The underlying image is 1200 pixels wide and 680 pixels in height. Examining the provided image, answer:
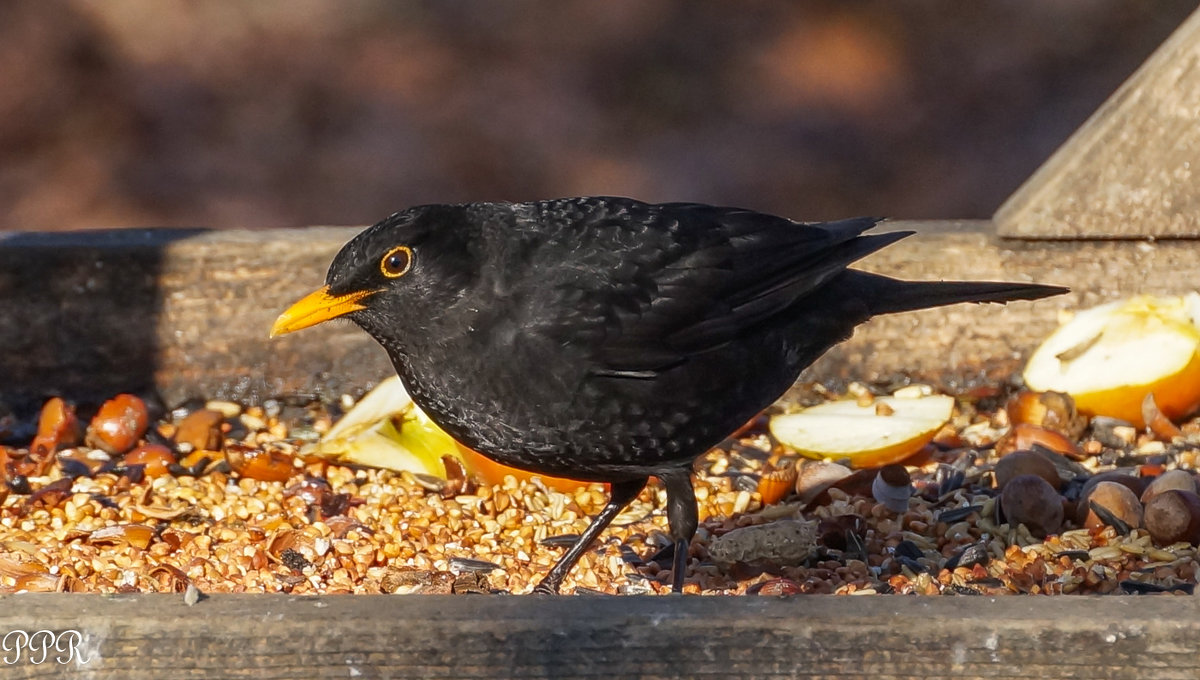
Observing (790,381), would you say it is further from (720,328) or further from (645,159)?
(645,159)

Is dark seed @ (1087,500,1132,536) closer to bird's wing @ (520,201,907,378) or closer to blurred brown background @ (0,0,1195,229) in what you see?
bird's wing @ (520,201,907,378)

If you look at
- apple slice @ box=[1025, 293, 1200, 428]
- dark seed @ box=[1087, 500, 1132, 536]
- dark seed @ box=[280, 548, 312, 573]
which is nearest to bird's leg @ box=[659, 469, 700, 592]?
dark seed @ box=[280, 548, 312, 573]

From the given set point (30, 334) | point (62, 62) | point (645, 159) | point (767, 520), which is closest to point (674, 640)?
point (767, 520)

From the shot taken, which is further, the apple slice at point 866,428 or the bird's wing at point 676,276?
the apple slice at point 866,428

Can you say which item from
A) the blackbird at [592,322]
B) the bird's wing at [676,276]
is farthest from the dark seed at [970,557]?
the bird's wing at [676,276]

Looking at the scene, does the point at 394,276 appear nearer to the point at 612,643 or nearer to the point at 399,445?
the point at 399,445

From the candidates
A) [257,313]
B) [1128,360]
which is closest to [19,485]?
[257,313]

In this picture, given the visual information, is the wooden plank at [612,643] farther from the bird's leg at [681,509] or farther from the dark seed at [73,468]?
the dark seed at [73,468]
